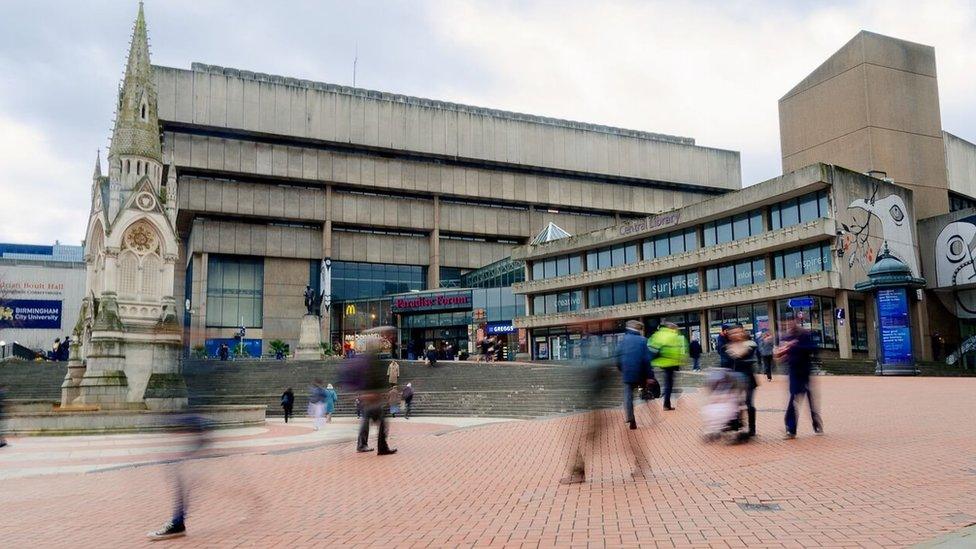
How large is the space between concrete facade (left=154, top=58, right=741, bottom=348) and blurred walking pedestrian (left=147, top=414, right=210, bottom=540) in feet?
177

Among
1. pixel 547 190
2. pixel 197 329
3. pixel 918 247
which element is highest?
pixel 547 190

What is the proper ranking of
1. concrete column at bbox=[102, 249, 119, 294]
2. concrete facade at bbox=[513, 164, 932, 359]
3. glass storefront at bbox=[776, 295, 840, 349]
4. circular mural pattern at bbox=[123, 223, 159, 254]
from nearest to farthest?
concrete column at bbox=[102, 249, 119, 294]
circular mural pattern at bbox=[123, 223, 159, 254]
concrete facade at bbox=[513, 164, 932, 359]
glass storefront at bbox=[776, 295, 840, 349]

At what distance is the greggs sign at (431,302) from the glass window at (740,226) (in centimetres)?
2483

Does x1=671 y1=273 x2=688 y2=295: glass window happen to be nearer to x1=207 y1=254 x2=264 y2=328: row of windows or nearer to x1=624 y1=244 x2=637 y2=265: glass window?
x1=624 y1=244 x2=637 y2=265: glass window

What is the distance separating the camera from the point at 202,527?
6770mm

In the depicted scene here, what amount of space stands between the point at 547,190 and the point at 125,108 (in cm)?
5428

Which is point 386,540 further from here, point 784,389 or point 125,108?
point 125,108

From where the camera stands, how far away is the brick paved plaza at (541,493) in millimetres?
5633

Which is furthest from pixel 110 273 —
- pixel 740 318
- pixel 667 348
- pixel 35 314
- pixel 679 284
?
pixel 35 314

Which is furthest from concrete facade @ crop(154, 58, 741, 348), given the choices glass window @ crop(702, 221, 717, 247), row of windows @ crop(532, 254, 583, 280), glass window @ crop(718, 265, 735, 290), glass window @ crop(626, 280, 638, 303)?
glass window @ crop(718, 265, 735, 290)

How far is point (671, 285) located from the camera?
4809cm

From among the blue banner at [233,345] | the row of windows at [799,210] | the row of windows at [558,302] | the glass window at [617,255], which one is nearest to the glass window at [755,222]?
the row of windows at [799,210]

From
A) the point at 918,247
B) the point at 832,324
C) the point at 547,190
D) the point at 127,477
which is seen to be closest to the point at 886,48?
the point at 918,247

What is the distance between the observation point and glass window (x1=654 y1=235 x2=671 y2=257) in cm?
4825
